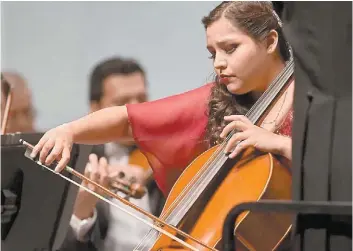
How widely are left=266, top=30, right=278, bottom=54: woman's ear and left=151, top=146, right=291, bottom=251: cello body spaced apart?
176mm

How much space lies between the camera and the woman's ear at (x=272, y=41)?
1.10 metres

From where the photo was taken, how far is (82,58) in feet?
4.53

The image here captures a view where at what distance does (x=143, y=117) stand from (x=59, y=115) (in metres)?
0.23

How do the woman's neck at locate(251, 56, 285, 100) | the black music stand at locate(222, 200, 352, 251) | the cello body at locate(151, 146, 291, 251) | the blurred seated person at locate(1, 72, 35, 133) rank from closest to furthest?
the black music stand at locate(222, 200, 352, 251) → the cello body at locate(151, 146, 291, 251) → the woman's neck at locate(251, 56, 285, 100) → the blurred seated person at locate(1, 72, 35, 133)

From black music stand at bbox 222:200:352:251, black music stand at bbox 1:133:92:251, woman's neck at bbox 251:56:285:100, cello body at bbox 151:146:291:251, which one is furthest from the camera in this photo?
black music stand at bbox 1:133:92:251

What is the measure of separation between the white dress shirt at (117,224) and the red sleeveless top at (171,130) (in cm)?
7

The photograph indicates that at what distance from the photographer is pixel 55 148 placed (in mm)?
1149

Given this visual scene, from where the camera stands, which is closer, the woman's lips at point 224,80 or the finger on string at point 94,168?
the woman's lips at point 224,80

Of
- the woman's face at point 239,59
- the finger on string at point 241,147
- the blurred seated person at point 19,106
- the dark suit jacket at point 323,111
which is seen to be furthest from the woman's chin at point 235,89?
the blurred seated person at point 19,106

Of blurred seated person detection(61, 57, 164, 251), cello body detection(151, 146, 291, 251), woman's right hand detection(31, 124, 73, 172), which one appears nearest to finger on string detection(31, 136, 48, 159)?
woman's right hand detection(31, 124, 73, 172)

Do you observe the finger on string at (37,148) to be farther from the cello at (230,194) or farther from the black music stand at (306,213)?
the black music stand at (306,213)

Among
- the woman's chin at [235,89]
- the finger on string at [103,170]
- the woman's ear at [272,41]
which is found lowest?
the finger on string at [103,170]

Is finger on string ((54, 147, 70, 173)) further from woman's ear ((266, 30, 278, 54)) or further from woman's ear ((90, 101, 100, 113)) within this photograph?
woman's ear ((266, 30, 278, 54))

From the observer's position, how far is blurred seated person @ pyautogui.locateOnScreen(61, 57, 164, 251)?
50.1 inches
